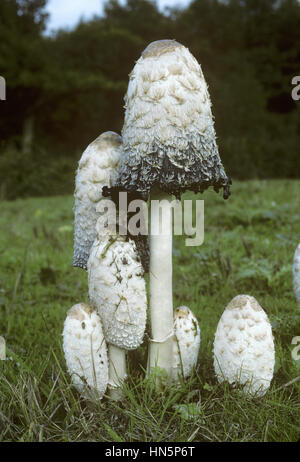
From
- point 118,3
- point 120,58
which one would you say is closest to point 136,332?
point 120,58

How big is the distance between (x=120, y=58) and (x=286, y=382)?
19942 millimetres

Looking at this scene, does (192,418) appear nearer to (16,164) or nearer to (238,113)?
(16,164)

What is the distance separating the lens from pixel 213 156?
1.67 m

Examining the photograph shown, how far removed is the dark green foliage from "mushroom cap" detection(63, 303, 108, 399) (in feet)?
40.9

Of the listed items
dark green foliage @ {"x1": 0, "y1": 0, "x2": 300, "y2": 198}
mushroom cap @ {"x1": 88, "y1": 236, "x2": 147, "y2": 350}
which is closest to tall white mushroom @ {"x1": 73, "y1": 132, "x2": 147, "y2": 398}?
mushroom cap @ {"x1": 88, "y1": 236, "x2": 147, "y2": 350}

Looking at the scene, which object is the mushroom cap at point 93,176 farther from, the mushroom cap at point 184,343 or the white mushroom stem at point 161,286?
the mushroom cap at point 184,343

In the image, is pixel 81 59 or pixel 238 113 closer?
pixel 238 113

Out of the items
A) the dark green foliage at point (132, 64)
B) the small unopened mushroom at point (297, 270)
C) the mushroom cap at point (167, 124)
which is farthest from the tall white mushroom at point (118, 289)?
the dark green foliage at point (132, 64)

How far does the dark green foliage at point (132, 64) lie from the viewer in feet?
54.5

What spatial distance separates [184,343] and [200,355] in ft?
1.01

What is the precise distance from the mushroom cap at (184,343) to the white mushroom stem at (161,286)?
1.0 inches

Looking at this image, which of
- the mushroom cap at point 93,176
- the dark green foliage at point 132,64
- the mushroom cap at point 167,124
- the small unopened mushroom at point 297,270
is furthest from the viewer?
the dark green foliage at point 132,64

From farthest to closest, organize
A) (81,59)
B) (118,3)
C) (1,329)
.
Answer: (118,3), (81,59), (1,329)

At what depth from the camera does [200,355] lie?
2.13 metres
